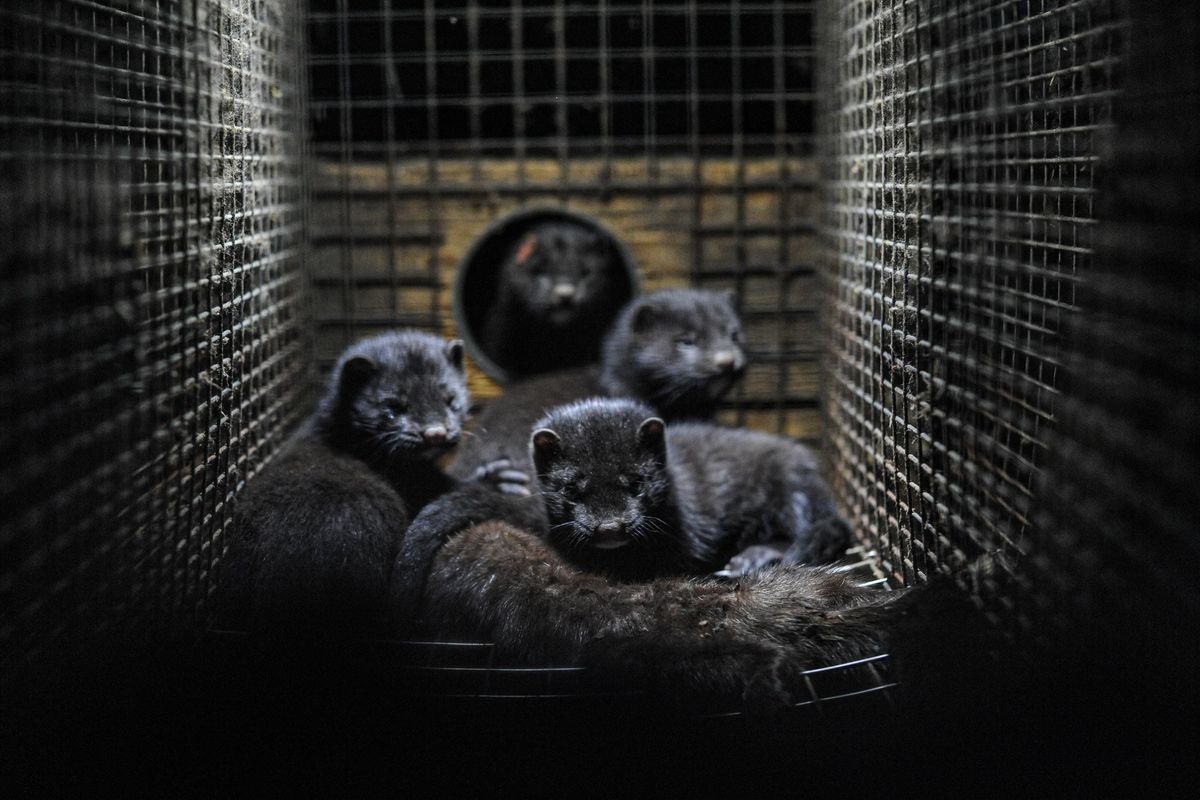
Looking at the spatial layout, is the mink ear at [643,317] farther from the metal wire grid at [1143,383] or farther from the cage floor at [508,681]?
the metal wire grid at [1143,383]

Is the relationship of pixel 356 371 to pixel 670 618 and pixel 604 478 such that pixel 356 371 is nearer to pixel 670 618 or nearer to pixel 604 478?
pixel 604 478

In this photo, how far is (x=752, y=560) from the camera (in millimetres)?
3133

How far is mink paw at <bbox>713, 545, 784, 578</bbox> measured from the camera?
10.1 feet

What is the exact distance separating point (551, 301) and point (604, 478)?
69.3 inches

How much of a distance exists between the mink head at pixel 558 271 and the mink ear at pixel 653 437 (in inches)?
63.3

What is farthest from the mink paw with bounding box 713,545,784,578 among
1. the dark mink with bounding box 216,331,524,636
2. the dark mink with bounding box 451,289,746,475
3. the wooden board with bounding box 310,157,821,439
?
the wooden board with bounding box 310,157,821,439

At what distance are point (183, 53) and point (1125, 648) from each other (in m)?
2.29

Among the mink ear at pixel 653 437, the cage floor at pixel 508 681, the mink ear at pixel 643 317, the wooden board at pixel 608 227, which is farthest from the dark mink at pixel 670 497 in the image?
the wooden board at pixel 608 227

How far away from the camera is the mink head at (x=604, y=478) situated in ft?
8.93

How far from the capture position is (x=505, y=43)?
457 cm

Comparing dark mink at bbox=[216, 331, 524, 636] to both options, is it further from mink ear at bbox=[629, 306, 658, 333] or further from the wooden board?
the wooden board

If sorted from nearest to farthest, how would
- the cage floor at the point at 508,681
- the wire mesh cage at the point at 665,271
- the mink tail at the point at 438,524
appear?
1. the wire mesh cage at the point at 665,271
2. the cage floor at the point at 508,681
3. the mink tail at the point at 438,524

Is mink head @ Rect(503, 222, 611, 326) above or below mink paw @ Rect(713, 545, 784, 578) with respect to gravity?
above

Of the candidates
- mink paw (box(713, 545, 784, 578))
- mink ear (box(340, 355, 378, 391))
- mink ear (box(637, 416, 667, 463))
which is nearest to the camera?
mink ear (box(637, 416, 667, 463))
